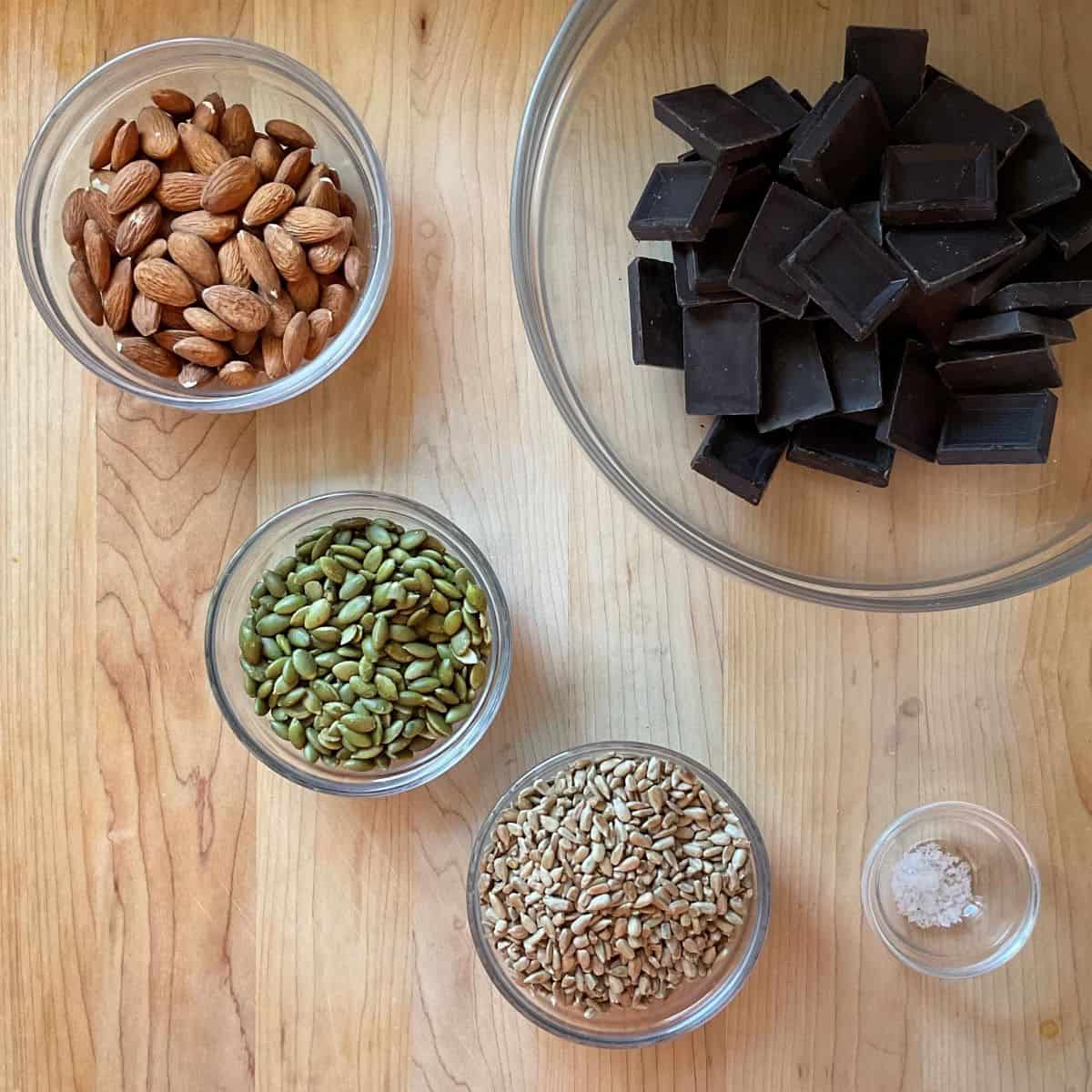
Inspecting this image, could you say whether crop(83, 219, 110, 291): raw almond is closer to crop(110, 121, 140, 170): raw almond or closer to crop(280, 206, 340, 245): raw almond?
crop(110, 121, 140, 170): raw almond

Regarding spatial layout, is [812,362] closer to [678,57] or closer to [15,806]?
[678,57]

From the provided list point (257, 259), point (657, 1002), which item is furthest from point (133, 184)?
point (657, 1002)

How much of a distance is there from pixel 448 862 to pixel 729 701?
358mm

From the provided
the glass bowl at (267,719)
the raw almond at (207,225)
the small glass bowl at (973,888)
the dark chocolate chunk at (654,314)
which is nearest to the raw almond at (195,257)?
the raw almond at (207,225)

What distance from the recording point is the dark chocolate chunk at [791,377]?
39.1 inches

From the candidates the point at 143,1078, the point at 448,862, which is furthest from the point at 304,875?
the point at 143,1078

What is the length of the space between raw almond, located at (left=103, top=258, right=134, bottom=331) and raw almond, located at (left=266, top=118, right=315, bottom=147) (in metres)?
0.20

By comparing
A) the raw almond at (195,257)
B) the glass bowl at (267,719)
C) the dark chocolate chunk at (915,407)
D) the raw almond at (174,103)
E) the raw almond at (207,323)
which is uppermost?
the raw almond at (174,103)

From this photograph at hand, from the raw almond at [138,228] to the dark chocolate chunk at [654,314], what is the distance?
509 mm

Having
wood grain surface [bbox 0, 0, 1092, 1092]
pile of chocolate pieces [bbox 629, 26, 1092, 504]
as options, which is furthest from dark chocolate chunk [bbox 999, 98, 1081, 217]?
wood grain surface [bbox 0, 0, 1092, 1092]

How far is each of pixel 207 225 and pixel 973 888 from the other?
1091 mm

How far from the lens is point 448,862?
48.4 inches

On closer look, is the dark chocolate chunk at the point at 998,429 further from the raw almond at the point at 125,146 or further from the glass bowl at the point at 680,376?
the raw almond at the point at 125,146

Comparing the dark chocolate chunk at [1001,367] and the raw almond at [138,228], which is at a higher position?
the raw almond at [138,228]
